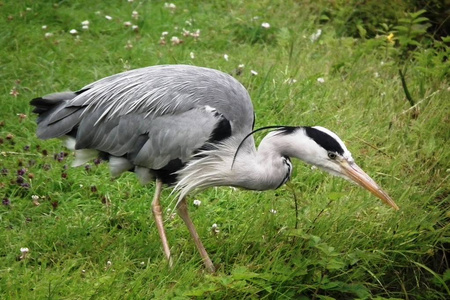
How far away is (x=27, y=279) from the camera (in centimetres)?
419

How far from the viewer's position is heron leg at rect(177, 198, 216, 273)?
4648 millimetres

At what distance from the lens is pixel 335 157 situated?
4418 mm

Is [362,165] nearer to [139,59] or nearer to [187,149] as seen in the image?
[187,149]

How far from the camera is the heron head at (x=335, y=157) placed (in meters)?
4.37

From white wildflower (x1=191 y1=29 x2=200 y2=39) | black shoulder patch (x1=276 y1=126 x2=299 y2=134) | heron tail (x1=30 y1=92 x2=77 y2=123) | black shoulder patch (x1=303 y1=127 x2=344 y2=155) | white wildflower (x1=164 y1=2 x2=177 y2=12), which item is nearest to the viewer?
black shoulder patch (x1=303 y1=127 x2=344 y2=155)

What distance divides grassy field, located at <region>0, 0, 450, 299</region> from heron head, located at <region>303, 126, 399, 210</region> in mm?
168

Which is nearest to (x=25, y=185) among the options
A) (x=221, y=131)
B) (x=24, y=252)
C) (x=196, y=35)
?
(x=24, y=252)

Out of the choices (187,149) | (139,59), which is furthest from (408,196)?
(139,59)

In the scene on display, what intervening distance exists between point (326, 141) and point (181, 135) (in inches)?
36.6

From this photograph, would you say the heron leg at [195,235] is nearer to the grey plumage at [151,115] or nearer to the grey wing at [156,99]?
the grey plumage at [151,115]

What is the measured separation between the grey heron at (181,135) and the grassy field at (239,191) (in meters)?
0.25

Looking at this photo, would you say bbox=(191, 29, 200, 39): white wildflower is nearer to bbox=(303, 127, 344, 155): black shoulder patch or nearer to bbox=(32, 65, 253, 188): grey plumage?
bbox=(32, 65, 253, 188): grey plumage

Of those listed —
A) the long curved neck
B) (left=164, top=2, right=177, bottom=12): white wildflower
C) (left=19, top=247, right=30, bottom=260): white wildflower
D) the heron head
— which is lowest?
(left=164, top=2, right=177, bottom=12): white wildflower

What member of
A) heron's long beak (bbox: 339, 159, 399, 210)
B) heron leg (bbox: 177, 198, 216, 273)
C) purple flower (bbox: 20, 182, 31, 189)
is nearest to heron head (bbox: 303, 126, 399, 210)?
heron's long beak (bbox: 339, 159, 399, 210)
